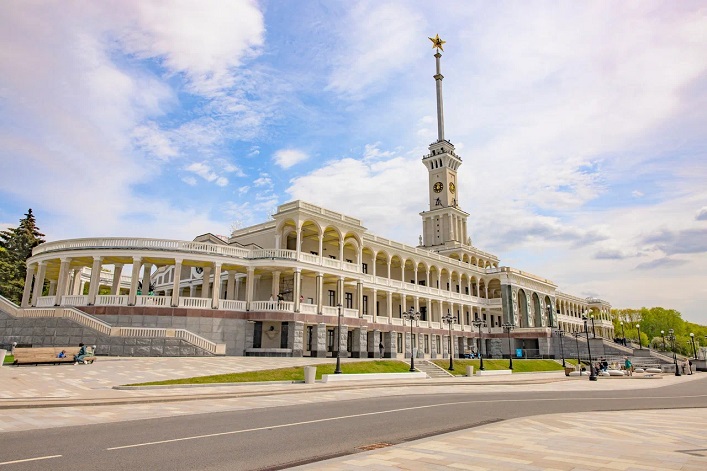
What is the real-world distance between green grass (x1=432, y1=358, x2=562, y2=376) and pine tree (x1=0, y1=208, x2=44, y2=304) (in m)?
48.2

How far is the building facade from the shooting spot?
125 feet

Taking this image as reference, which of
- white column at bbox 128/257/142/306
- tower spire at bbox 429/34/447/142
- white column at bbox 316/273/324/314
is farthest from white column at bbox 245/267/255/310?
tower spire at bbox 429/34/447/142

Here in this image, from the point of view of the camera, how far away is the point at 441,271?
2756 inches

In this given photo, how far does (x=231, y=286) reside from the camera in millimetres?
45969

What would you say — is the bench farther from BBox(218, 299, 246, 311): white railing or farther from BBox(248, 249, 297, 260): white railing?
BBox(248, 249, 297, 260): white railing

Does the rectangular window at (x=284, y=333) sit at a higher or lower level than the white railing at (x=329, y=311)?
lower

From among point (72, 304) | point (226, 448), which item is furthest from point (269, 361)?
point (226, 448)

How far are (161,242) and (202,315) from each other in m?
7.19

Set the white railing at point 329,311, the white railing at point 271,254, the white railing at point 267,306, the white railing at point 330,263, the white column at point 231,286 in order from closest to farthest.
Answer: the white railing at point 267,306
the white railing at point 271,254
the white railing at point 329,311
the white column at point 231,286
the white railing at point 330,263

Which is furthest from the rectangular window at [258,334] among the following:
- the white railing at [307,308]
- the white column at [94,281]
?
the white column at [94,281]

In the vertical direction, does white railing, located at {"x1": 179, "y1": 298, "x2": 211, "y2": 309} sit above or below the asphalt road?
above

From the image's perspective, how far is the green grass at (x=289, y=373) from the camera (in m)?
23.9

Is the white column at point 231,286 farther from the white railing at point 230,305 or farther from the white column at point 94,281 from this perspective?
the white column at point 94,281

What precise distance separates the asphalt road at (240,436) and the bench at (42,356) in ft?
55.0
